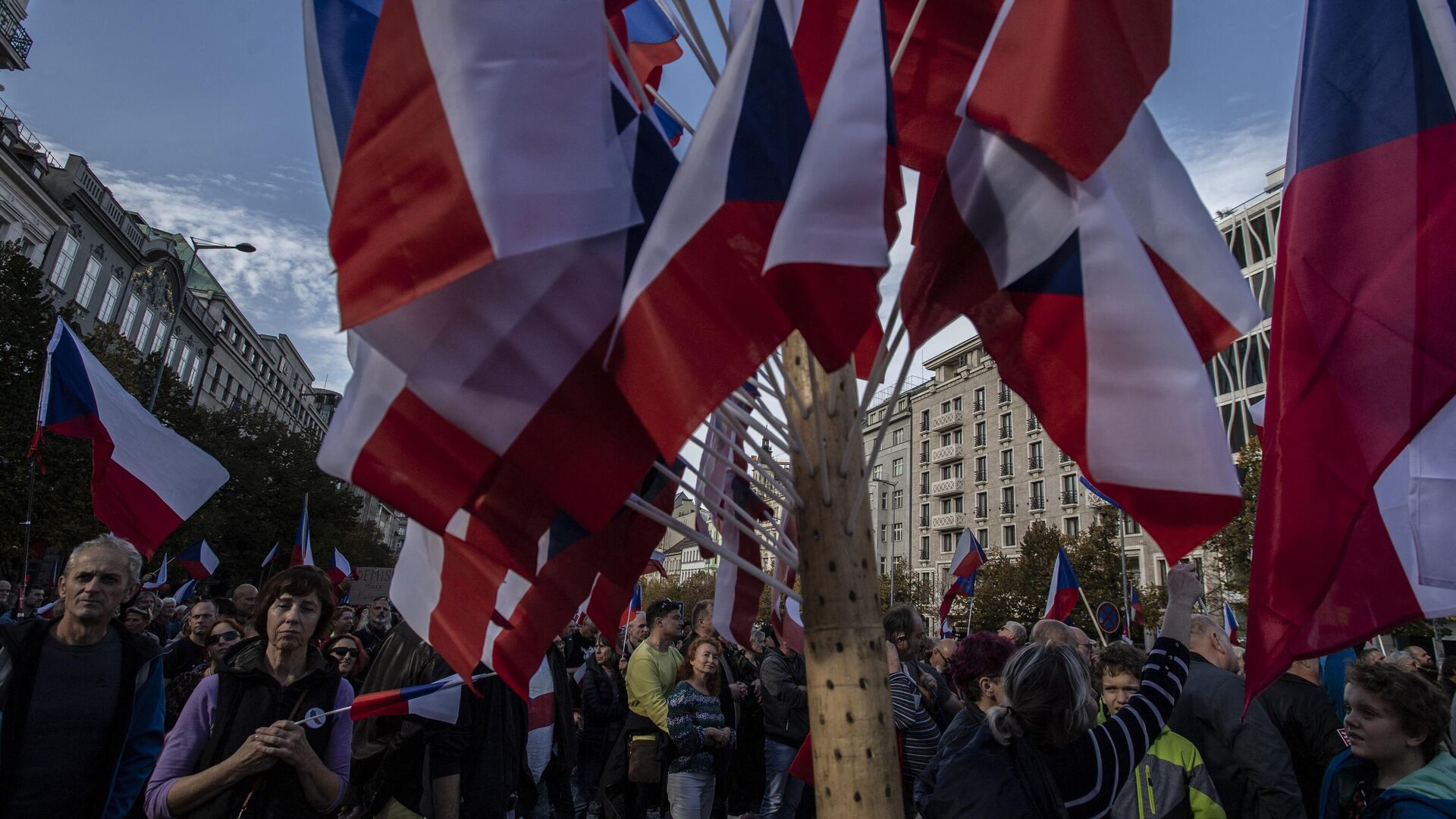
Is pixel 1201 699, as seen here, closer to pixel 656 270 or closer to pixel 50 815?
pixel 656 270

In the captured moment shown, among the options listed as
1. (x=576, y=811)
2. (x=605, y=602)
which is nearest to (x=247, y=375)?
(x=576, y=811)

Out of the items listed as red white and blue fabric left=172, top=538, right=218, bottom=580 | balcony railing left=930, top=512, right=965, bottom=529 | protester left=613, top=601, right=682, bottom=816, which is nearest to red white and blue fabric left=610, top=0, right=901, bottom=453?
protester left=613, top=601, right=682, bottom=816

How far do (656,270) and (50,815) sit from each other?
306cm

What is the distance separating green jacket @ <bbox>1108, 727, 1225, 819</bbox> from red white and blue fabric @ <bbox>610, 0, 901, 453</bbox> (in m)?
2.89

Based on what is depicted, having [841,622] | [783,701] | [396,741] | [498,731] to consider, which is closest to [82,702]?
[396,741]

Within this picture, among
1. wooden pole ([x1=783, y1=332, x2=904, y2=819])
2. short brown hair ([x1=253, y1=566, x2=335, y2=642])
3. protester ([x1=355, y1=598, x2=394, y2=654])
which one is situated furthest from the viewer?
protester ([x1=355, y1=598, x2=394, y2=654])

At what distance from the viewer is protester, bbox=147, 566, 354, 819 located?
9.72 feet

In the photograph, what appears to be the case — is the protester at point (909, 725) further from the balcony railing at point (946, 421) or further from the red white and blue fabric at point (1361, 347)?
the balcony railing at point (946, 421)

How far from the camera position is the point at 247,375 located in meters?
69.7

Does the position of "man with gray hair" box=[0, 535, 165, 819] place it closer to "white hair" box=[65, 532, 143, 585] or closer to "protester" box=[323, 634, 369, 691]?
"white hair" box=[65, 532, 143, 585]

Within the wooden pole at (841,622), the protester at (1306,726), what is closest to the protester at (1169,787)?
the protester at (1306,726)

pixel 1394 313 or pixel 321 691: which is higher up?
pixel 1394 313

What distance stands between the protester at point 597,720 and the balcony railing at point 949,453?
198ft

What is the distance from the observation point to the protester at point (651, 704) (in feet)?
20.0
